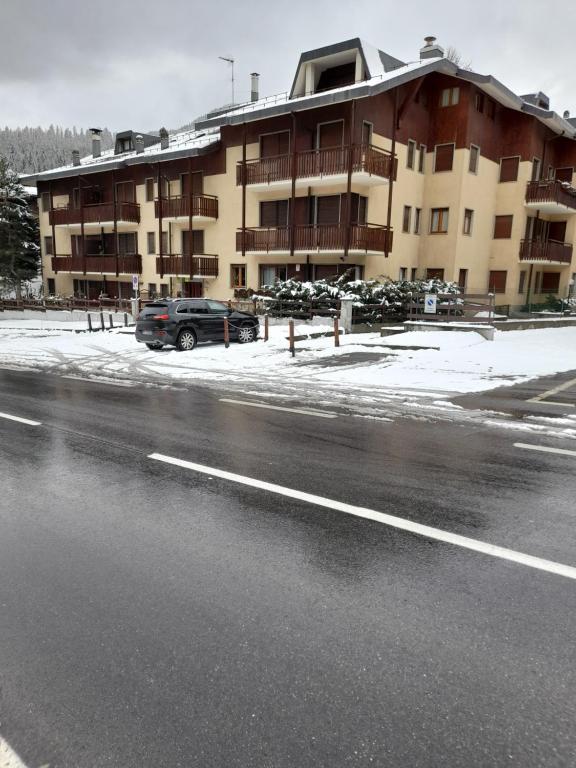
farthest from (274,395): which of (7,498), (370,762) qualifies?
(370,762)

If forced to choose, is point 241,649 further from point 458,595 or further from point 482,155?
point 482,155

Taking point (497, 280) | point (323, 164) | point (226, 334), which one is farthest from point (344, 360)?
point (497, 280)

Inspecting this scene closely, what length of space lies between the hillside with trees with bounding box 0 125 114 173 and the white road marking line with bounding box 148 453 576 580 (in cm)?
14309

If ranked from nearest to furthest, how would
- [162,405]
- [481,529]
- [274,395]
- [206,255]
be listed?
[481,529] < [162,405] < [274,395] < [206,255]

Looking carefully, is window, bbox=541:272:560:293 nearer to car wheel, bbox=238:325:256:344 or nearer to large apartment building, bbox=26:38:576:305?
large apartment building, bbox=26:38:576:305

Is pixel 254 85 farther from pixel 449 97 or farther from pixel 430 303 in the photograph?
pixel 430 303

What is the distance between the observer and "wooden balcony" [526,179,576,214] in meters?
27.6

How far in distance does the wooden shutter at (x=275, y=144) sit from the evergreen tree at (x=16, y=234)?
2177 centimetres

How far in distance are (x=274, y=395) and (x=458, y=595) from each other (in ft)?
23.5

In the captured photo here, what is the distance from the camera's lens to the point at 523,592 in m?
3.39

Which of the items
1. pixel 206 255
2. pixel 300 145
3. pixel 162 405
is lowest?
pixel 162 405

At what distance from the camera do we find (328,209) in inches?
976

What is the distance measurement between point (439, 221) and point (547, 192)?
21.3 feet

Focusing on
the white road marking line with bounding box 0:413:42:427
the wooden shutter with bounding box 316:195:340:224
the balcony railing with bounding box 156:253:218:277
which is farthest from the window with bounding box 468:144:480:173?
the white road marking line with bounding box 0:413:42:427
